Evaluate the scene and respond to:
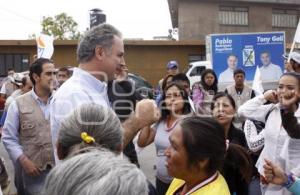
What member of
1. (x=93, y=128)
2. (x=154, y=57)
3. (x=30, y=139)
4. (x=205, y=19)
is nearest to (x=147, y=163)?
(x=30, y=139)

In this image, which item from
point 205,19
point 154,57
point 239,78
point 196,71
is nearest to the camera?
point 239,78

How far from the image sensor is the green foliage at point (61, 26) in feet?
141

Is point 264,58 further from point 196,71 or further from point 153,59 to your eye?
point 153,59

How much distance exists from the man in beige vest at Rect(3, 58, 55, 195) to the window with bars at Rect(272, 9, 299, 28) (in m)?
26.2

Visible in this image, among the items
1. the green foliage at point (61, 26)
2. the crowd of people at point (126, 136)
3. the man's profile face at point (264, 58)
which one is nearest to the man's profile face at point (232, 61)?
the man's profile face at point (264, 58)

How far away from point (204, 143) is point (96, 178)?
126 centimetres

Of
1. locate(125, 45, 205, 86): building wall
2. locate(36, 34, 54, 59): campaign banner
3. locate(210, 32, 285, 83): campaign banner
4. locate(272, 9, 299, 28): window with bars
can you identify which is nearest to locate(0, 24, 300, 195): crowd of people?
locate(36, 34, 54, 59): campaign banner

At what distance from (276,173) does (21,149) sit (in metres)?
2.42

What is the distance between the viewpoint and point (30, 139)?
14.2ft

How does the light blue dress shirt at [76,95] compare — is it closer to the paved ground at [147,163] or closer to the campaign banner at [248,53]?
the paved ground at [147,163]

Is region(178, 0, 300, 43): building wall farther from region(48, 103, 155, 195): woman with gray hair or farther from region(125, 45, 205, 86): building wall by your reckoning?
region(48, 103, 155, 195): woman with gray hair

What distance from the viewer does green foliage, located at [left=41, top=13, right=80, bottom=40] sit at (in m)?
42.9

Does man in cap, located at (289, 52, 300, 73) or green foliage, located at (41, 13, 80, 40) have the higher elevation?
green foliage, located at (41, 13, 80, 40)

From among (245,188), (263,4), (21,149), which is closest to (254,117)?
(245,188)
